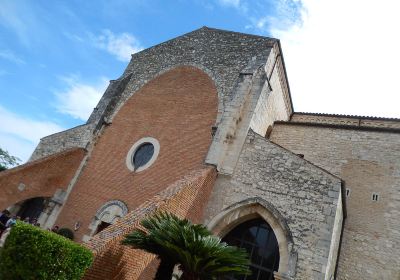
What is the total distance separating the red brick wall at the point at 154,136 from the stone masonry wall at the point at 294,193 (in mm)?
1587

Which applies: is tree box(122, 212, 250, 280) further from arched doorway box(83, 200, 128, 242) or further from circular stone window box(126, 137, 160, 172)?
circular stone window box(126, 137, 160, 172)

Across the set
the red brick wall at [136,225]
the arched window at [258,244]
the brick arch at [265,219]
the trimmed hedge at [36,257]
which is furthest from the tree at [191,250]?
the arched window at [258,244]

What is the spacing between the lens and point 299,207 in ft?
27.2

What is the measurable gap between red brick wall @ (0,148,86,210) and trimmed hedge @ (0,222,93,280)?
672 centimetres

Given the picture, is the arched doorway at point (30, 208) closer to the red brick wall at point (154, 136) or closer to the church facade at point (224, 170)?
the church facade at point (224, 170)

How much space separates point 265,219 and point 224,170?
1968 millimetres

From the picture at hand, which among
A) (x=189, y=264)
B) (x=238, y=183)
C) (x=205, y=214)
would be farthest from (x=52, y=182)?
(x=189, y=264)

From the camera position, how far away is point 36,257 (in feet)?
17.5

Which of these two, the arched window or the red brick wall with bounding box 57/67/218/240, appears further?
the red brick wall with bounding box 57/67/218/240

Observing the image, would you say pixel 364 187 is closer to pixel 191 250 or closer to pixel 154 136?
pixel 154 136

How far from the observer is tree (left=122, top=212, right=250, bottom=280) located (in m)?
5.66

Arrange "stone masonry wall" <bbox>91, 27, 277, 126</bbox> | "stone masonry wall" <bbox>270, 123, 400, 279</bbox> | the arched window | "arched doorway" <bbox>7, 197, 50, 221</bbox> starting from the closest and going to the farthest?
the arched window, "stone masonry wall" <bbox>270, 123, 400, 279</bbox>, "stone masonry wall" <bbox>91, 27, 277, 126</bbox>, "arched doorway" <bbox>7, 197, 50, 221</bbox>

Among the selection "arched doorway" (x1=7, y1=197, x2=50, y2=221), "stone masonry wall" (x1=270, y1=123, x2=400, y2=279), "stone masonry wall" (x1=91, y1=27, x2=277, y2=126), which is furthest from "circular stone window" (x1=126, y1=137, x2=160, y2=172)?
"stone masonry wall" (x1=270, y1=123, x2=400, y2=279)

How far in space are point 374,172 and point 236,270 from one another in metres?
7.59
